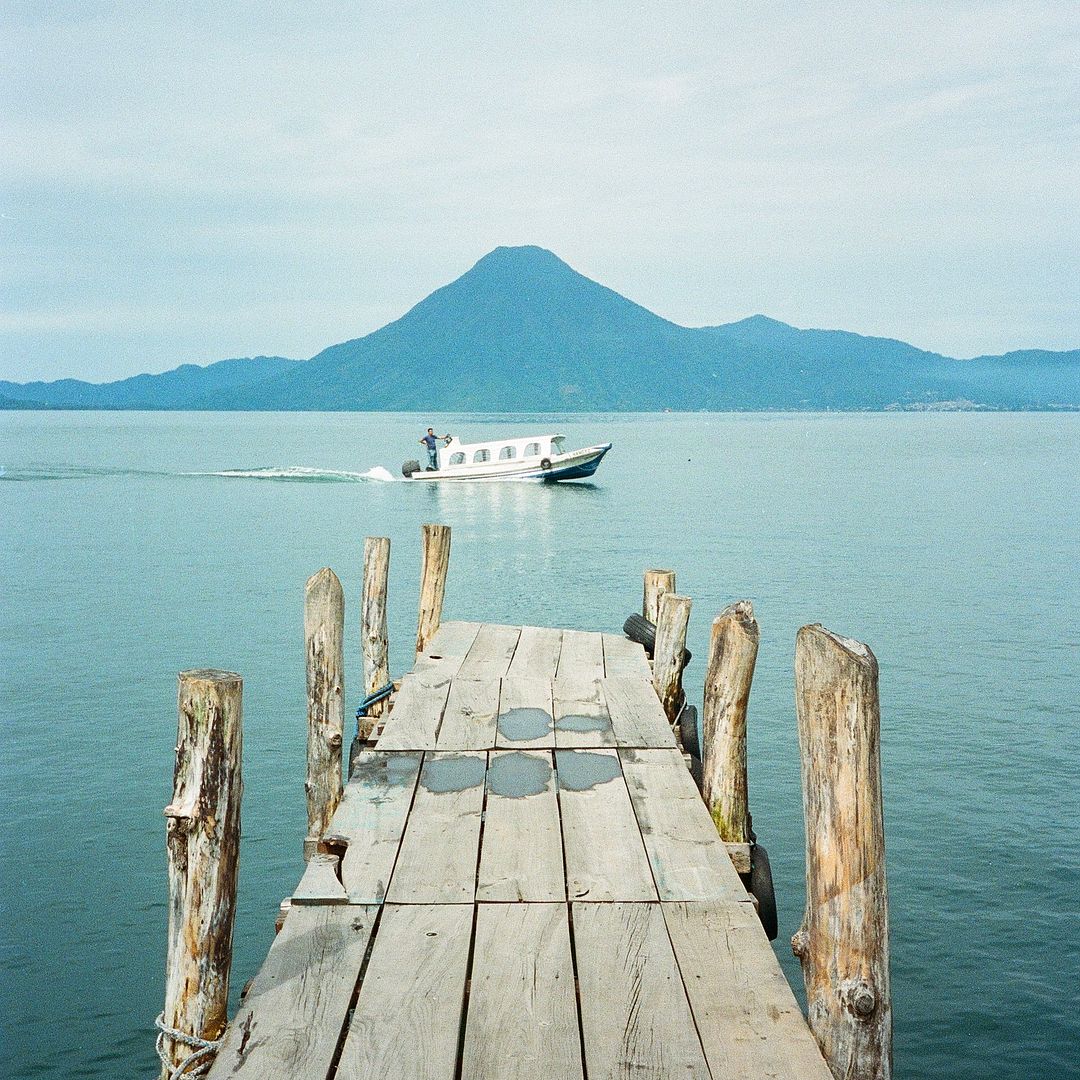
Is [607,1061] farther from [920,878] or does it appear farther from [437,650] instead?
[920,878]

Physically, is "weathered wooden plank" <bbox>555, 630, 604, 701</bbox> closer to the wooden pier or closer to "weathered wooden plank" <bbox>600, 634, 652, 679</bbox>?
"weathered wooden plank" <bbox>600, 634, 652, 679</bbox>

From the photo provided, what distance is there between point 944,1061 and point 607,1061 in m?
5.62

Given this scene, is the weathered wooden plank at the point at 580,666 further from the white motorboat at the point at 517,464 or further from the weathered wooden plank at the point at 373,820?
the white motorboat at the point at 517,464

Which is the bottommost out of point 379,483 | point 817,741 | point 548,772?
point 379,483

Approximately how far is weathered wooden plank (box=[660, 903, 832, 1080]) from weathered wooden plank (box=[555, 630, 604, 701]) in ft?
14.0

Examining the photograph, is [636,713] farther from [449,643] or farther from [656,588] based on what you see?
[449,643]

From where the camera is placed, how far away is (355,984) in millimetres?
5004

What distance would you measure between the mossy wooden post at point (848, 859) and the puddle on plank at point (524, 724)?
3.93 meters

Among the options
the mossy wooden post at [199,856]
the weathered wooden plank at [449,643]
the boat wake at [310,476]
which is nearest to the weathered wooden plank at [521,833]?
the mossy wooden post at [199,856]

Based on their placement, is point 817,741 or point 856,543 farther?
point 856,543

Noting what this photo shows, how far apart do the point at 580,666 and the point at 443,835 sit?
4.52 metres

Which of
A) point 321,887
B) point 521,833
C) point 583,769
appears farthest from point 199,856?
point 583,769

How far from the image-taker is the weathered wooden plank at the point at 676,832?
6.01m

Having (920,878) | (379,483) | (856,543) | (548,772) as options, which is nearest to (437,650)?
(548,772)
